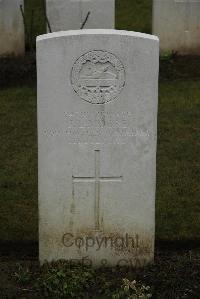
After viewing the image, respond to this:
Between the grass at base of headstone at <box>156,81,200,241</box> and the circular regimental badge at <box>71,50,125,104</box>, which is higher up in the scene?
the circular regimental badge at <box>71,50,125,104</box>

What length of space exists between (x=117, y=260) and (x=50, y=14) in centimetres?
620

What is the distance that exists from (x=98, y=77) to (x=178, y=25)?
644 cm

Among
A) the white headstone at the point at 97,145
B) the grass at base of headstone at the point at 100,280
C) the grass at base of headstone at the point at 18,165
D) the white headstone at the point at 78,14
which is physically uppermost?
the white headstone at the point at 78,14

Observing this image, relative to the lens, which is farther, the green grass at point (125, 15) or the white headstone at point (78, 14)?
the green grass at point (125, 15)

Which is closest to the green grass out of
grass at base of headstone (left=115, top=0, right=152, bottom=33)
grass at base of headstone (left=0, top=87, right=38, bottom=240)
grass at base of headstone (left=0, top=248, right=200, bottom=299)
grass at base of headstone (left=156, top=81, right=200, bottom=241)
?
grass at base of headstone (left=115, top=0, right=152, bottom=33)

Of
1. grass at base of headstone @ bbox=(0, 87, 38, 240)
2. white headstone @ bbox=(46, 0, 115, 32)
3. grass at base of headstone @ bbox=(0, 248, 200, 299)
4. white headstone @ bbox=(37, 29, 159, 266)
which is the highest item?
white headstone @ bbox=(46, 0, 115, 32)

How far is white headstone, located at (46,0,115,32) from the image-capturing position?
11109 mm

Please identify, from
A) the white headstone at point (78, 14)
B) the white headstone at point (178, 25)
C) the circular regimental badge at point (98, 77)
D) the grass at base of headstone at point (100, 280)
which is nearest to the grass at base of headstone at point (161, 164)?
the grass at base of headstone at point (100, 280)

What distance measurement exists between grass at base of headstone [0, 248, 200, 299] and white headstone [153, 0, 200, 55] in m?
6.32

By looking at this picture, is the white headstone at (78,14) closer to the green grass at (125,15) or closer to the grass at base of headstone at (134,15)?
the green grass at (125,15)

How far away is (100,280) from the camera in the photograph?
554 centimetres

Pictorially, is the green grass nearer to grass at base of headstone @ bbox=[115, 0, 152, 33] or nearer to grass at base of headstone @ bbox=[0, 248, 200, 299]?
grass at base of headstone @ bbox=[115, 0, 152, 33]

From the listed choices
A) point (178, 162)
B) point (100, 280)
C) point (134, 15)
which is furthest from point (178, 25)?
point (100, 280)

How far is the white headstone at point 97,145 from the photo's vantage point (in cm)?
537
